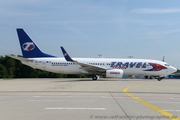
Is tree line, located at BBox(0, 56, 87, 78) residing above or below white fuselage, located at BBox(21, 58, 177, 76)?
below

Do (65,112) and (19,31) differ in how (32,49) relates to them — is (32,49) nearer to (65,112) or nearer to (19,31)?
(19,31)

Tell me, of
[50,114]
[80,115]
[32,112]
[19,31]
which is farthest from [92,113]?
[19,31]

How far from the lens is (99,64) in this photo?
37.5 metres

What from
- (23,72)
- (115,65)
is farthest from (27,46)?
(23,72)

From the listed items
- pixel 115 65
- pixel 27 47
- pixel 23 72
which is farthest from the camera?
pixel 23 72

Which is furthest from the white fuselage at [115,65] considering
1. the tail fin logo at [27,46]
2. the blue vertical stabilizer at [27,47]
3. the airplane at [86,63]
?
the tail fin logo at [27,46]

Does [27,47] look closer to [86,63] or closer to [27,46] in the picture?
[27,46]

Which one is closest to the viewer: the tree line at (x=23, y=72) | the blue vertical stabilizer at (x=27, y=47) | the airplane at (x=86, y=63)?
the airplane at (x=86, y=63)

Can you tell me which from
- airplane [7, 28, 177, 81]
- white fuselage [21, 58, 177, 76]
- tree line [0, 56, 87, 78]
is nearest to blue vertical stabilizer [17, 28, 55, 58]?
airplane [7, 28, 177, 81]

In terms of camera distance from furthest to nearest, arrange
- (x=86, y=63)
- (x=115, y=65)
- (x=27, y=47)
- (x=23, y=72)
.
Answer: (x=23, y=72)
(x=27, y=47)
(x=86, y=63)
(x=115, y=65)

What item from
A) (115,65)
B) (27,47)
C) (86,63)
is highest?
(27,47)

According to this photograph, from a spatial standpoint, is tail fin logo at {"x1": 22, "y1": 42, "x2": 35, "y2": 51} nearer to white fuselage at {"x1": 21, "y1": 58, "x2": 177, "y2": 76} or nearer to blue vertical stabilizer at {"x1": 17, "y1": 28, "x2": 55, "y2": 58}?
blue vertical stabilizer at {"x1": 17, "y1": 28, "x2": 55, "y2": 58}

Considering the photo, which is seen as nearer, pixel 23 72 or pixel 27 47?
pixel 27 47

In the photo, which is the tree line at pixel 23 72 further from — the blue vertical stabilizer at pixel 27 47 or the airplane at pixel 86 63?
the airplane at pixel 86 63
